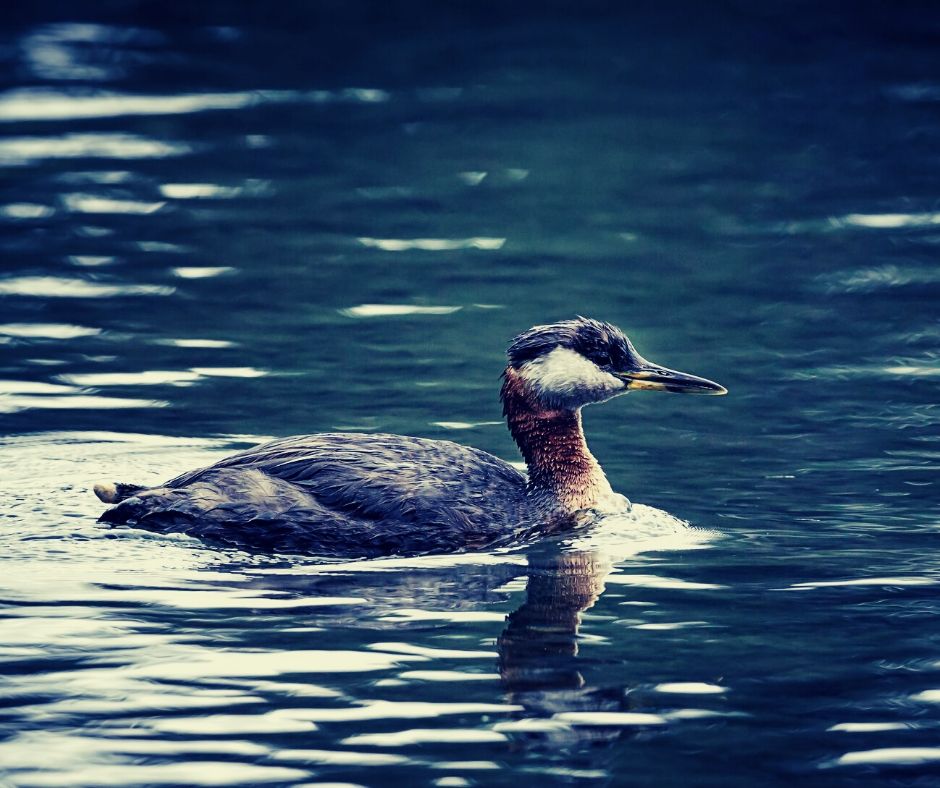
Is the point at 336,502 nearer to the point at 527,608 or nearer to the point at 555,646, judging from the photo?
the point at 527,608

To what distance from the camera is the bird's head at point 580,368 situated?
10938 millimetres


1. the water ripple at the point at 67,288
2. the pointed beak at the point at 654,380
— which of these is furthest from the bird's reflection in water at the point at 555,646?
the water ripple at the point at 67,288

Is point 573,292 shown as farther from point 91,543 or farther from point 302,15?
point 302,15

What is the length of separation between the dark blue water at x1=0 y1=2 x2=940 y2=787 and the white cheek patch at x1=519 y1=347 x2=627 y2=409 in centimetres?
75

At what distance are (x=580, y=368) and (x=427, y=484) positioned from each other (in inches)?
49.8

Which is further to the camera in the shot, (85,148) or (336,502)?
(85,148)

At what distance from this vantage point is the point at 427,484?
33.8 feet

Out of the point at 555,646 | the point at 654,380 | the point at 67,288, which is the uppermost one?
the point at 67,288

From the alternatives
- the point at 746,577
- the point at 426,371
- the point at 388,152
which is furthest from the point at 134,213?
the point at 746,577

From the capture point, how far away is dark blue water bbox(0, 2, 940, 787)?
7.88m

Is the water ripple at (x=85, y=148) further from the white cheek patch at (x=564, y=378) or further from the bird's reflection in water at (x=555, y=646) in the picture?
the bird's reflection in water at (x=555, y=646)

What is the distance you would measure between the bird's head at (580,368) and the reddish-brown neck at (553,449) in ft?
0.20

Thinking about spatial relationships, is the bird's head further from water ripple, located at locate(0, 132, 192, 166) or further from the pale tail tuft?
water ripple, located at locate(0, 132, 192, 166)

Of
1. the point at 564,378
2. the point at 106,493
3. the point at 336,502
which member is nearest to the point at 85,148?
the point at 106,493
